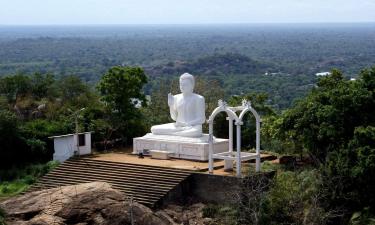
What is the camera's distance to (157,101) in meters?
40.2

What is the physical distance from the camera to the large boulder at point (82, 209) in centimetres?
2473

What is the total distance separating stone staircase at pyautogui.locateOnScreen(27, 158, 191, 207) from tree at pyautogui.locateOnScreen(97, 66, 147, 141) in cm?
441

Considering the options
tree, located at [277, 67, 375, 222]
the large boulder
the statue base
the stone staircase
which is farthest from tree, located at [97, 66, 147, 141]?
the large boulder

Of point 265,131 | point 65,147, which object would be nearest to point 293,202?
point 265,131

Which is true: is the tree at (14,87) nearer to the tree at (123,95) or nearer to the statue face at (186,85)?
the tree at (123,95)

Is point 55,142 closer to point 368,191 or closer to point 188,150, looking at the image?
point 188,150

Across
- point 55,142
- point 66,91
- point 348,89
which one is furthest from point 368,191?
point 66,91

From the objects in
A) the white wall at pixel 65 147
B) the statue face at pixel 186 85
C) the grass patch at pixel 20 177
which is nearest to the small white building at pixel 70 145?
the white wall at pixel 65 147

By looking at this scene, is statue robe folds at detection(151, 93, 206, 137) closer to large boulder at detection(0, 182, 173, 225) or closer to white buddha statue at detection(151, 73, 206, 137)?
white buddha statue at detection(151, 73, 206, 137)

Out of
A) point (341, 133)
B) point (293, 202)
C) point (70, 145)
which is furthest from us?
point (70, 145)

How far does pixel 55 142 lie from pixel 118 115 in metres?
3.76

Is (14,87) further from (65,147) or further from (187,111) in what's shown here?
(187,111)

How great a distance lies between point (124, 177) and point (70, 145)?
475 centimetres

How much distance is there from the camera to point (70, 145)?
32219 millimetres
